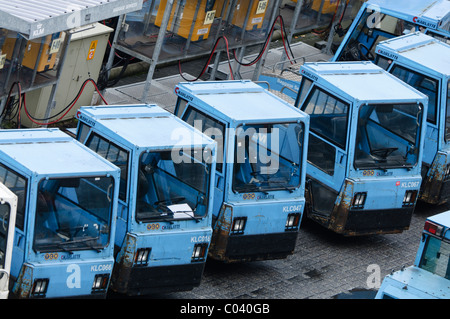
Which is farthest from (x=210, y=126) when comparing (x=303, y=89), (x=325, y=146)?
(x=303, y=89)

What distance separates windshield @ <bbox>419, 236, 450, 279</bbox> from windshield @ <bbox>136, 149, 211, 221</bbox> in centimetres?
254

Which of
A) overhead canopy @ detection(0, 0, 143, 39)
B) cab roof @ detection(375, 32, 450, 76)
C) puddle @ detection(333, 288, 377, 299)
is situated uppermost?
overhead canopy @ detection(0, 0, 143, 39)

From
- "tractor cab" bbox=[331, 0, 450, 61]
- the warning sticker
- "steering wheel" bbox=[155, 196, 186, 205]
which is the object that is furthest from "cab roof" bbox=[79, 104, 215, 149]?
"tractor cab" bbox=[331, 0, 450, 61]

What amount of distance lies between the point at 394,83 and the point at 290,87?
243 cm

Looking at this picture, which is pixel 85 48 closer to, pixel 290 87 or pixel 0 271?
pixel 290 87

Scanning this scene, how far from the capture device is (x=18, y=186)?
9930 millimetres

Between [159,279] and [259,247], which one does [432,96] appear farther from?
[159,279]

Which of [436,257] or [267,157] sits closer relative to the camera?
[436,257]

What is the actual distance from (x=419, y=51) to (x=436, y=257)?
5.55 meters

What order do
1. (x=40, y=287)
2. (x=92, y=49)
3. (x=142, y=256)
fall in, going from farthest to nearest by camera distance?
(x=92, y=49), (x=142, y=256), (x=40, y=287)

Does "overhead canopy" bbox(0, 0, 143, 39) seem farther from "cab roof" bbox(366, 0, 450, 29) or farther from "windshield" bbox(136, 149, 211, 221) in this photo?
"cab roof" bbox(366, 0, 450, 29)

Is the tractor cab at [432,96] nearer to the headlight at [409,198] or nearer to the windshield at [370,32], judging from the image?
the headlight at [409,198]

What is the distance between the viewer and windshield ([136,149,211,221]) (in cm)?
1109

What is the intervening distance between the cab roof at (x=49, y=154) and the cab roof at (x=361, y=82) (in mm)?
4180
